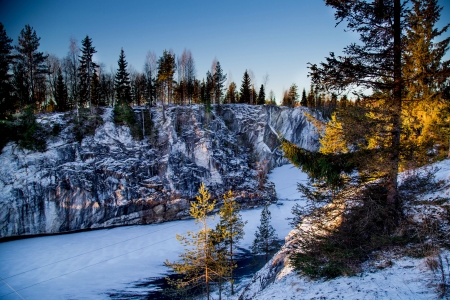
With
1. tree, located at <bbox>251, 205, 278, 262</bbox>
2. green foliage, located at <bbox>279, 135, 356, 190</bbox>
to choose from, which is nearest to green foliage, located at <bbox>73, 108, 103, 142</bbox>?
tree, located at <bbox>251, 205, 278, 262</bbox>

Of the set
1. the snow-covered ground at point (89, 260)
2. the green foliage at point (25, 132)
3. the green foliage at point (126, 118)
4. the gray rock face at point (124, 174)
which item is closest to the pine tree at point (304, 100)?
the gray rock face at point (124, 174)

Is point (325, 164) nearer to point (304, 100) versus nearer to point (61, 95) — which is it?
point (61, 95)

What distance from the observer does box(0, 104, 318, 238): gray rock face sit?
24.8 m

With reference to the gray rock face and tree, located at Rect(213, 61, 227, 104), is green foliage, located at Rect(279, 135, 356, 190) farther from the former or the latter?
tree, located at Rect(213, 61, 227, 104)

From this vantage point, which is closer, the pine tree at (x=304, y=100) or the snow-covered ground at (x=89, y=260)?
the snow-covered ground at (x=89, y=260)

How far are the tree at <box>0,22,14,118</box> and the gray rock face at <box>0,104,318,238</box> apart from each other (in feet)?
12.6

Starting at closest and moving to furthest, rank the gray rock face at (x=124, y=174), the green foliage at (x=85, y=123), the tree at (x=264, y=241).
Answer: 1. the tree at (x=264, y=241)
2. the gray rock face at (x=124, y=174)
3. the green foliage at (x=85, y=123)

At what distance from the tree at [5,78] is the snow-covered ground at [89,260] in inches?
649

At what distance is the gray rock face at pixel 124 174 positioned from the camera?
24.8 metres

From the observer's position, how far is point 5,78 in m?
28.7

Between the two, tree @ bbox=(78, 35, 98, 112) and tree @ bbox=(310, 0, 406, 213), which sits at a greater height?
tree @ bbox=(78, 35, 98, 112)

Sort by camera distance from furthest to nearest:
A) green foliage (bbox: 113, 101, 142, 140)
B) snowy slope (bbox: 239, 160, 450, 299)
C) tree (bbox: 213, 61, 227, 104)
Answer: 1. tree (bbox: 213, 61, 227, 104)
2. green foliage (bbox: 113, 101, 142, 140)
3. snowy slope (bbox: 239, 160, 450, 299)

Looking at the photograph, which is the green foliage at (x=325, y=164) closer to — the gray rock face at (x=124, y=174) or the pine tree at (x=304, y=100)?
the gray rock face at (x=124, y=174)

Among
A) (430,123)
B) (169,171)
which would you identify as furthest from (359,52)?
(169,171)
